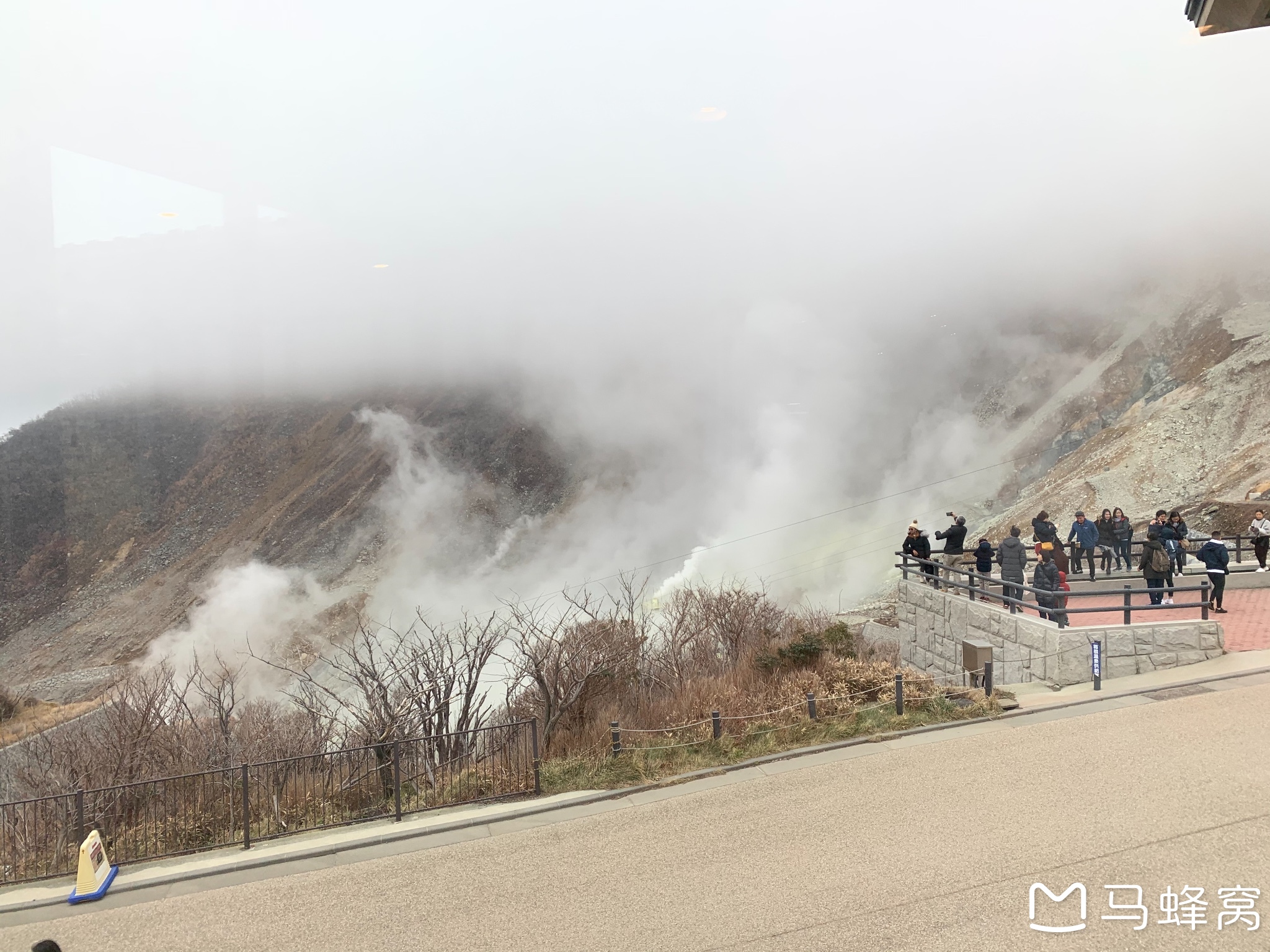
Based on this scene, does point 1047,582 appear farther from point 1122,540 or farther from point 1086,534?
point 1122,540

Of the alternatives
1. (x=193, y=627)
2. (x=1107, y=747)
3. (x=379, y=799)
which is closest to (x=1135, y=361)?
(x=1107, y=747)

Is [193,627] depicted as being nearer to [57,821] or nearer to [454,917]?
[57,821]

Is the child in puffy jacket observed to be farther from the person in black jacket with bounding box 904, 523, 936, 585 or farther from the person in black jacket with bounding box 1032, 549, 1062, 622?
the person in black jacket with bounding box 904, 523, 936, 585

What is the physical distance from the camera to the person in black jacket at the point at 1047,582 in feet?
38.6

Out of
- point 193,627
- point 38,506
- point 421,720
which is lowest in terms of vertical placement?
point 193,627

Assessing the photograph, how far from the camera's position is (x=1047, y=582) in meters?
12.6

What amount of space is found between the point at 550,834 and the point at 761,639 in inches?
478

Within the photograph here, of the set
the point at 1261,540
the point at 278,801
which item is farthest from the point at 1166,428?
the point at 278,801

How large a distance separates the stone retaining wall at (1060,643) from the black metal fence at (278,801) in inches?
296

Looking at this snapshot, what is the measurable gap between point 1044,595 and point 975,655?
4.69 ft

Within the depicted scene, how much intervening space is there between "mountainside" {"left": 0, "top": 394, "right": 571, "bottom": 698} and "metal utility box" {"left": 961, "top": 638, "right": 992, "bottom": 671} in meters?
64.1

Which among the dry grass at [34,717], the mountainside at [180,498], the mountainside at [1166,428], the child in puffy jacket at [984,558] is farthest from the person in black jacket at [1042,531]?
the mountainside at [180,498]

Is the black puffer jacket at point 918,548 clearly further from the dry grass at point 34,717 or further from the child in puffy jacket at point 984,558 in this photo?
the dry grass at point 34,717

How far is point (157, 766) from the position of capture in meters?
14.8
